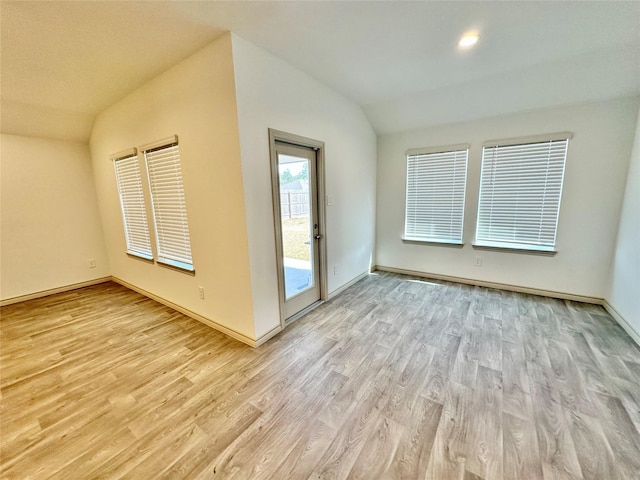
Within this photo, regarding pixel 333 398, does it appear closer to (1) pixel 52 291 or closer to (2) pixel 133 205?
(2) pixel 133 205

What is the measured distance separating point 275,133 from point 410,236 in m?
2.96

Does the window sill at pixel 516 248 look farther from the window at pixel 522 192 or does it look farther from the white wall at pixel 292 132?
the white wall at pixel 292 132

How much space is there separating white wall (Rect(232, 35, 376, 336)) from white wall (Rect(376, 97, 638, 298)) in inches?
47.4

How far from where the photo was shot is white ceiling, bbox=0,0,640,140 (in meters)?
1.81

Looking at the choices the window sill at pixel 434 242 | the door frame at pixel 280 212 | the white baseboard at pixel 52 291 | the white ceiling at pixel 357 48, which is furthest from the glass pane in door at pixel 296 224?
the white baseboard at pixel 52 291

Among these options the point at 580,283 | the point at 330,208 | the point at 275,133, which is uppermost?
the point at 275,133

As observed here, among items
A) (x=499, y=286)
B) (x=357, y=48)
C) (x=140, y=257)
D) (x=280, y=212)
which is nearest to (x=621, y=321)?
(x=499, y=286)

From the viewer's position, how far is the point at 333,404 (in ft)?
5.73

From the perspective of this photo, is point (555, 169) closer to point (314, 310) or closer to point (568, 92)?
point (568, 92)

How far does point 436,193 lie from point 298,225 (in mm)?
2407

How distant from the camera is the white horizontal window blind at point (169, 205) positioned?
2.85m

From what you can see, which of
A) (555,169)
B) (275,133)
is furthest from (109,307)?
(555,169)

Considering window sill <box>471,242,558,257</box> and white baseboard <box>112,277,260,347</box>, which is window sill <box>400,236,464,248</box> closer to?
window sill <box>471,242,558,257</box>

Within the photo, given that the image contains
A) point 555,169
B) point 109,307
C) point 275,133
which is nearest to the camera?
point 275,133
